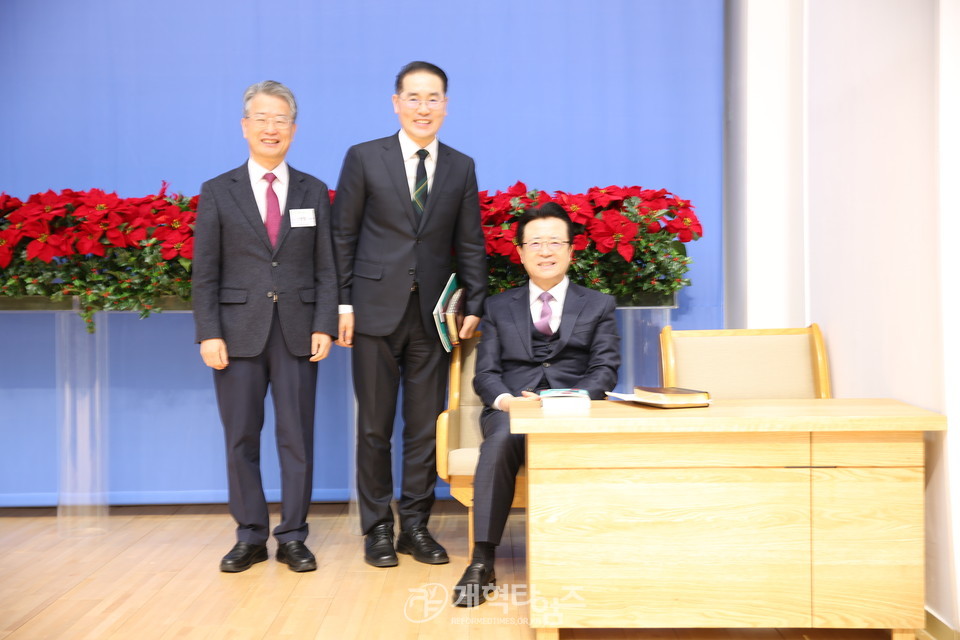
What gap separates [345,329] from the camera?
331 centimetres

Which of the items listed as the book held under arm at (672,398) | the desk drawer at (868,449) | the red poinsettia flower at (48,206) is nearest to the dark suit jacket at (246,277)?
the red poinsettia flower at (48,206)

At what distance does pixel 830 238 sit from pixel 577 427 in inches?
59.9

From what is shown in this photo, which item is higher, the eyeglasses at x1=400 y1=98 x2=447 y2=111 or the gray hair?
the gray hair

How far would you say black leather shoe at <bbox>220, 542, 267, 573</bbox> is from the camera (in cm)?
326

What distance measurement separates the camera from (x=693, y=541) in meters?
2.45

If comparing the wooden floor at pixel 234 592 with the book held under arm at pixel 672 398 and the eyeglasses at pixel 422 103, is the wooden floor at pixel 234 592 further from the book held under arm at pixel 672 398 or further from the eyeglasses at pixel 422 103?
the eyeglasses at pixel 422 103

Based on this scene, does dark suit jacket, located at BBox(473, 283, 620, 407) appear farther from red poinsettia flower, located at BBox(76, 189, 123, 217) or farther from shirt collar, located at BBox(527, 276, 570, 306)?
red poinsettia flower, located at BBox(76, 189, 123, 217)

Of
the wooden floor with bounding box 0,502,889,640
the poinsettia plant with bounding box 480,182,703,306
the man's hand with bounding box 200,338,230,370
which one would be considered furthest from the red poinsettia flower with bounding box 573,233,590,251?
the man's hand with bounding box 200,338,230,370

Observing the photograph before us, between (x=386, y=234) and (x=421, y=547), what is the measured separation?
123 cm

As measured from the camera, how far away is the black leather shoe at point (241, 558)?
3258 millimetres

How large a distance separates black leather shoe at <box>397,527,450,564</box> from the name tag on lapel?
1.27m

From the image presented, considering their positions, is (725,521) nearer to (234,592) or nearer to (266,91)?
(234,592)

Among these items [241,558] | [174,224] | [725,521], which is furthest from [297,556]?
[725,521]

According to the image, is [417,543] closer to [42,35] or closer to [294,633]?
[294,633]
